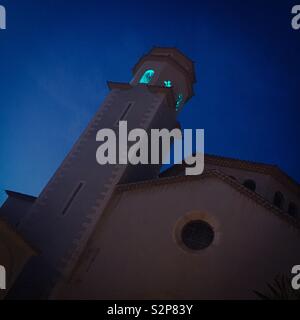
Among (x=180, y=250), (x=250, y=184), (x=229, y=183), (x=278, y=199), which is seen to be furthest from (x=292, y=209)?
(x=180, y=250)

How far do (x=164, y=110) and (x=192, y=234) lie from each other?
9.75 m

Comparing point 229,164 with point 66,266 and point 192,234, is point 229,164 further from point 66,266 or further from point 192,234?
point 66,266

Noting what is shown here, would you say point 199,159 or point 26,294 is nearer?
point 26,294

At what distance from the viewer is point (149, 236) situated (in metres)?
16.0

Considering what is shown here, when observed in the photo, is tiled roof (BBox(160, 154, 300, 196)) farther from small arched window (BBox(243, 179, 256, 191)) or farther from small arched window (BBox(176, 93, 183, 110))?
small arched window (BBox(176, 93, 183, 110))

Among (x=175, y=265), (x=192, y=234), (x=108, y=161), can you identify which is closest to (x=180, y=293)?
(x=175, y=265)

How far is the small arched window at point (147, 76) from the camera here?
2491 centimetres

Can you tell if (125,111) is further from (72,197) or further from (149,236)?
(149,236)

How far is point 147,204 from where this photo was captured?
16953mm

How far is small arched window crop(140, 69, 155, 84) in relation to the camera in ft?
81.7

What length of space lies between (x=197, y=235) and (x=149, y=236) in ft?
6.71
